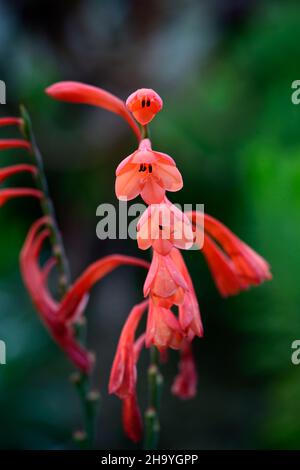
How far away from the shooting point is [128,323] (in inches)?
33.3

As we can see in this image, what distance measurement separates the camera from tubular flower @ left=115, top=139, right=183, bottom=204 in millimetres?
694

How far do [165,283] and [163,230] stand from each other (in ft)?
0.21

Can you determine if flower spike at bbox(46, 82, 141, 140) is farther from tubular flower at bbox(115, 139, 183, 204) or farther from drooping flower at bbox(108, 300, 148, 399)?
drooping flower at bbox(108, 300, 148, 399)

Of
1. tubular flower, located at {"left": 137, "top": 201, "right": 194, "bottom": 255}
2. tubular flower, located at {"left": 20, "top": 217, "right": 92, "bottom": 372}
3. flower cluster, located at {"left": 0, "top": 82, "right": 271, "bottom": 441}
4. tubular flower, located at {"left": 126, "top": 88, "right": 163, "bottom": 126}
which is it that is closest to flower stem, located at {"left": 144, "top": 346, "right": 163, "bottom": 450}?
Result: flower cluster, located at {"left": 0, "top": 82, "right": 271, "bottom": 441}

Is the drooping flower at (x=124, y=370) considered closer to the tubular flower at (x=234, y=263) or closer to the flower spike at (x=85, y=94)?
the tubular flower at (x=234, y=263)

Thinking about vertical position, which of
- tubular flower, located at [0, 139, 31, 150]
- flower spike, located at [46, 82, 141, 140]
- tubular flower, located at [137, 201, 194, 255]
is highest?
flower spike, located at [46, 82, 141, 140]

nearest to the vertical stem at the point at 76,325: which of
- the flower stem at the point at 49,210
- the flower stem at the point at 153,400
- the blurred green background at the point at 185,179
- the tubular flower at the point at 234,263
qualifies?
the flower stem at the point at 49,210

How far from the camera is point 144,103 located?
2.38 ft

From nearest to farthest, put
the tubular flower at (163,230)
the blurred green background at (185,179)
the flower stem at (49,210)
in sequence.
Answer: the tubular flower at (163,230)
the flower stem at (49,210)
the blurred green background at (185,179)

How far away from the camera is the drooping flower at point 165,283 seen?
70 centimetres

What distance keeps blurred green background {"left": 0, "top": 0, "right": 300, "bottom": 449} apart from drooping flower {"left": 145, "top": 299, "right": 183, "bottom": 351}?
0.59m

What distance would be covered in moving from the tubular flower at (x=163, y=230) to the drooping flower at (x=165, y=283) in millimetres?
23

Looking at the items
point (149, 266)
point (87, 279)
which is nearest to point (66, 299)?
point (87, 279)

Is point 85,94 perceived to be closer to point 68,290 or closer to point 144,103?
point 144,103
